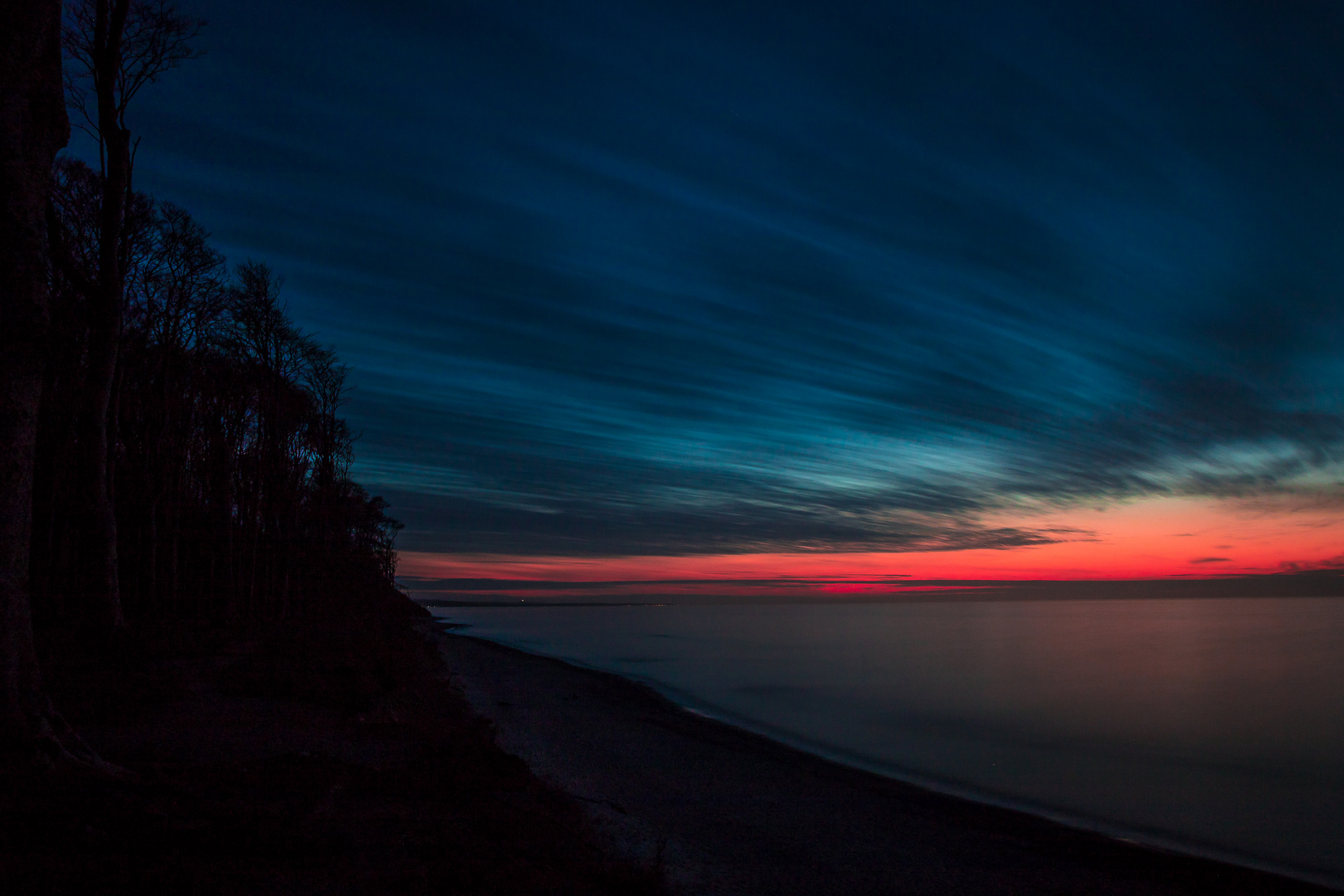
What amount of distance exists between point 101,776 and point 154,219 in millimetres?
21536

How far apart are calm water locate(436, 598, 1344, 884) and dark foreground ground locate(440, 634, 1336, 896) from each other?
2815 millimetres

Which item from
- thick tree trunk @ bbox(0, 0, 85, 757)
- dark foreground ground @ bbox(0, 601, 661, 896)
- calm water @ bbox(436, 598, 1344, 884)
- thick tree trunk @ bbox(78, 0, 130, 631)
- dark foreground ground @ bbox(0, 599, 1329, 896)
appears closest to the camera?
dark foreground ground @ bbox(0, 601, 661, 896)

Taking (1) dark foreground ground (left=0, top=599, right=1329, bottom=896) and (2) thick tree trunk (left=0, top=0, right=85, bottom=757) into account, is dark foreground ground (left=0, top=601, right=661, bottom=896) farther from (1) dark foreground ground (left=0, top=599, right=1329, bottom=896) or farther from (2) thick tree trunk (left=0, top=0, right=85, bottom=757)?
(2) thick tree trunk (left=0, top=0, right=85, bottom=757)

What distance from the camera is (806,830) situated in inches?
454

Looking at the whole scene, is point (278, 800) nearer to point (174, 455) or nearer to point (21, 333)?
point (21, 333)

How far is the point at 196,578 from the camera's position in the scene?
3291 cm

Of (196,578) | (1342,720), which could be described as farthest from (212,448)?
(1342,720)

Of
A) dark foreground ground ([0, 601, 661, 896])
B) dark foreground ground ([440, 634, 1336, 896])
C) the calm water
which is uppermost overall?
dark foreground ground ([0, 601, 661, 896])

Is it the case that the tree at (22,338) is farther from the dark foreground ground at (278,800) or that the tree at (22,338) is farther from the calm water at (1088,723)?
the calm water at (1088,723)

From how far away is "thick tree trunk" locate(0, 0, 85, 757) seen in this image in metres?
6.05

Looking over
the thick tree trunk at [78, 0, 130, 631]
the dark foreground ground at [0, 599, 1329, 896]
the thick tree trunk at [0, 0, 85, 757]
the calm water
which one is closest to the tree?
the thick tree trunk at [0, 0, 85, 757]

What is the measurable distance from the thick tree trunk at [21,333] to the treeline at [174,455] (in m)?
7.80

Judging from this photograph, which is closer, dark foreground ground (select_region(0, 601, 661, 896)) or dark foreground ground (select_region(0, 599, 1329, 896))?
dark foreground ground (select_region(0, 601, 661, 896))

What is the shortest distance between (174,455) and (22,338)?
26431mm
